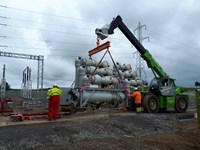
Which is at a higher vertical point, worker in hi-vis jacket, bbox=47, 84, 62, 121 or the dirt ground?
worker in hi-vis jacket, bbox=47, 84, 62, 121

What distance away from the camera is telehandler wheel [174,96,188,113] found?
1736cm

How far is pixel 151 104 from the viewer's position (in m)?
16.0

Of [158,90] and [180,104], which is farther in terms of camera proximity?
[180,104]

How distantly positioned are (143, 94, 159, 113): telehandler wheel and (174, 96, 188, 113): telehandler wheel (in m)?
1.98

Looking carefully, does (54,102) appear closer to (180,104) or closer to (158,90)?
(158,90)

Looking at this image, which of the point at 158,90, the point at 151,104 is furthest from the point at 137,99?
the point at 158,90

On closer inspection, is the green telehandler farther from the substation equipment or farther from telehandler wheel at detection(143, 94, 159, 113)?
the substation equipment

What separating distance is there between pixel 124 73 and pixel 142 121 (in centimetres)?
1243

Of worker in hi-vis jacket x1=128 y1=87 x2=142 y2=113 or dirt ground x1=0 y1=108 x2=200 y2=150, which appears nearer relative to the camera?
dirt ground x1=0 y1=108 x2=200 y2=150

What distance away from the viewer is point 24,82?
79.2ft

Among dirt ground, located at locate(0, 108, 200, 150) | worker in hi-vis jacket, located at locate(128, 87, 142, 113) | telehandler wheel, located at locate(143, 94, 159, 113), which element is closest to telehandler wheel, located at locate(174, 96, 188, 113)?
telehandler wheel, located at locate(143, 94, 159, 113)

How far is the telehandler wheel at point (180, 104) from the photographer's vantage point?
17358mm

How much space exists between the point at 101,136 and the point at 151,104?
7.78 meters

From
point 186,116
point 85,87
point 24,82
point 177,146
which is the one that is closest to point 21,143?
point 177,146
